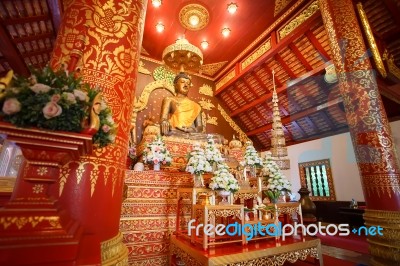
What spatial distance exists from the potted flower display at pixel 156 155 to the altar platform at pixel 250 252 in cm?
129

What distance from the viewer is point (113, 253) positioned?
1228mm

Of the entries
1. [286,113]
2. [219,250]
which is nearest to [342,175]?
[286,113]

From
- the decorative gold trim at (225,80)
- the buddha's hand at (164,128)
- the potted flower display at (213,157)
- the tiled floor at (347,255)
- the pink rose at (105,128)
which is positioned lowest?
the tiled floor at (347,255)

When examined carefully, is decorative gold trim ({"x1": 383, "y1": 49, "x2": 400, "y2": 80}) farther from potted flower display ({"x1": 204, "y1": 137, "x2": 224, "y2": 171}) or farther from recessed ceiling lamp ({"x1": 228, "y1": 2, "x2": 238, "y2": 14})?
potted flower display ({"x1": 204, "y1": 137, "x2": 224, "y2": 171})

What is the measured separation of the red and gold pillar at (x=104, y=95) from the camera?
119 cm

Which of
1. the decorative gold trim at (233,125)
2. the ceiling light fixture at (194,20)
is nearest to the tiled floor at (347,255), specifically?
the decorative gold trim at (233,125)

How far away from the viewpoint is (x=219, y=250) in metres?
2.20

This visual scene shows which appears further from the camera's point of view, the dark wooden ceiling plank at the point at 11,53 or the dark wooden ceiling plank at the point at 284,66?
the dark wooden ceiling plank at the point at 284,66

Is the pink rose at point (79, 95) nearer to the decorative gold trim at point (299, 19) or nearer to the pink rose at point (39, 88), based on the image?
the pink rose at point (39, 88)

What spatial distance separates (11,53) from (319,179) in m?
8.82

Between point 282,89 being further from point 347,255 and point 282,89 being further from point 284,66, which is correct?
point 347,255

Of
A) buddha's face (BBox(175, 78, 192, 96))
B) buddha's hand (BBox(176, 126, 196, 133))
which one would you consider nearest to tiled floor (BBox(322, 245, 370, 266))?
buddha's hand (BBox(176, 126, 196, 133))

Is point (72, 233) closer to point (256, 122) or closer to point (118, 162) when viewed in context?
point (118, 162)

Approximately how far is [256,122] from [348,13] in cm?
495
